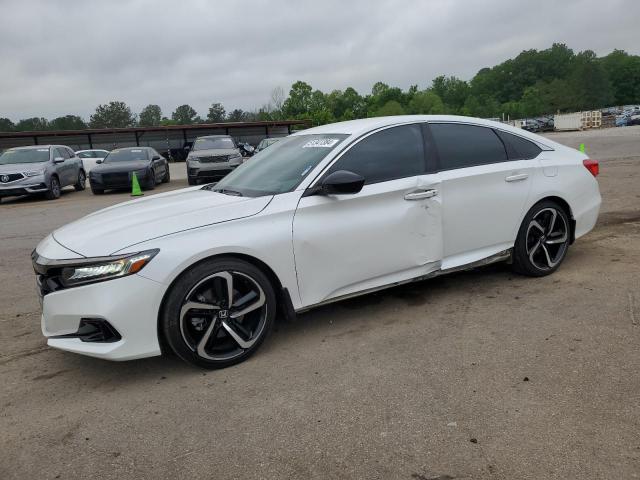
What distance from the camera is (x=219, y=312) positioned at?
11.3 ft

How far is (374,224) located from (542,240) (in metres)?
1.92

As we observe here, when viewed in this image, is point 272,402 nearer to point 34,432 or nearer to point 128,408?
point 128,408

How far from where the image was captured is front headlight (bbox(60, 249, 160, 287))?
3.19 m

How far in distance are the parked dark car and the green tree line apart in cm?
7632

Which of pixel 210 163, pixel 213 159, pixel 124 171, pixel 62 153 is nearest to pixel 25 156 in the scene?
pixel 62 153

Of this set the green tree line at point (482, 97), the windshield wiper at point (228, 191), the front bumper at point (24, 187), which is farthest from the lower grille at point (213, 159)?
the green tree line at point (482, 97)

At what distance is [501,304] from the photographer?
434 cm

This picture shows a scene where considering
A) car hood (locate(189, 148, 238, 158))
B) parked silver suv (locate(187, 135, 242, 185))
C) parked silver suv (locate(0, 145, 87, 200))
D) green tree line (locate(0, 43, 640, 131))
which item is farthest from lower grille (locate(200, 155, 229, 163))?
green tree line (locate(0, 43, 640, 131))

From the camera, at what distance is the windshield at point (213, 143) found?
58.3 ft

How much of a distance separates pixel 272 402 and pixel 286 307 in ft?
2.58

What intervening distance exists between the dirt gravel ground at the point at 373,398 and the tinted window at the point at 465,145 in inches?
45.6

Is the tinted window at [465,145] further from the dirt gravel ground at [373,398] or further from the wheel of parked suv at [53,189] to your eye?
the wheel of parked suv at [53,189]

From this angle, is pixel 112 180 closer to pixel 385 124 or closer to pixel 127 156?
pixel 127 156

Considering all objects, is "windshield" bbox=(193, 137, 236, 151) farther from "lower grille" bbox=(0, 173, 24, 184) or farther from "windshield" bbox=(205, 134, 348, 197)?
"windshield" bbox=(205, 134, 348, 197)
